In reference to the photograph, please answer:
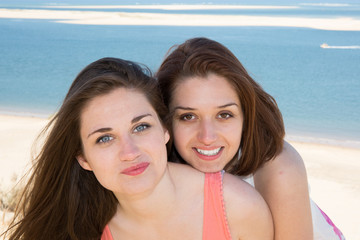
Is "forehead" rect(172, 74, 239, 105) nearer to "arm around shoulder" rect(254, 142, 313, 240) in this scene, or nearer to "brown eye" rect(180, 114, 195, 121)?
"brown eye" rect(180, 114, 195, 121)

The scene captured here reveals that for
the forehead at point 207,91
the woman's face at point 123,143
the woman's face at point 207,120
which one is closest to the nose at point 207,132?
the woman's face at point 207,120

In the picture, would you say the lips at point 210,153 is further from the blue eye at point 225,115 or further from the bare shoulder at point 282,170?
the bare shoulder at point 282,170

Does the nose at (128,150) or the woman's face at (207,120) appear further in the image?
the woman's face at (207,120)

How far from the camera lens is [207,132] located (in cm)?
285

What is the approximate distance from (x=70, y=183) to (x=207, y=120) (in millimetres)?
906

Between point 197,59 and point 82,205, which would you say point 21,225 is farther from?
point 197,59

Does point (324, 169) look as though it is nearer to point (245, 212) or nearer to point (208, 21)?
point (245, 212)

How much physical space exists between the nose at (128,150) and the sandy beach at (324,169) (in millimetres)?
2991

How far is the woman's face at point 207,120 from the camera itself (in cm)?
288

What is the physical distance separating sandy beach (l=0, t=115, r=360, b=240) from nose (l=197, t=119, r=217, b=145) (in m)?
2.88

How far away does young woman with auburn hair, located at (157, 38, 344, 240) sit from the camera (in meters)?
2.86

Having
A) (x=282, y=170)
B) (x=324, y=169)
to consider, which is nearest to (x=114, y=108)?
(x=282, y=170)

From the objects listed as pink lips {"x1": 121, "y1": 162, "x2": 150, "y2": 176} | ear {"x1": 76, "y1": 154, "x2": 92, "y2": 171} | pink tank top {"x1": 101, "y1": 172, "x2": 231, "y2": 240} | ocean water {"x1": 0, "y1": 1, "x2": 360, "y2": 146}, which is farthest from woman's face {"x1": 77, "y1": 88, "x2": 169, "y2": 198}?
ocean water {"x1": 0, "y1": 1, "x2": 360, "y2": 146}

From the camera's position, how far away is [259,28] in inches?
1522
